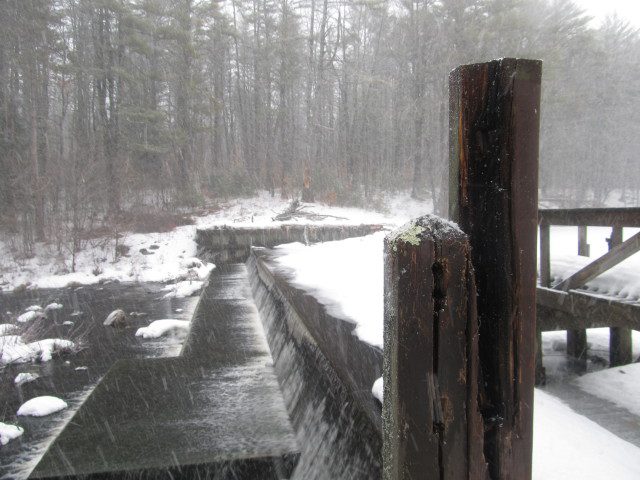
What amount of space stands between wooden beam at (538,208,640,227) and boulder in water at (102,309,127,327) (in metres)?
6.51

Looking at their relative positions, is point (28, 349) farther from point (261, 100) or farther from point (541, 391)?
Answer: point (261, 100)

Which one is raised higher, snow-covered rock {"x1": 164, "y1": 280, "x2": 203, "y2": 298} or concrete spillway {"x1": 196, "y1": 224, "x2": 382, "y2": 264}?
concrete spillway {"x1": 196, "y1": 224, "x2": 382, "y2": 264}

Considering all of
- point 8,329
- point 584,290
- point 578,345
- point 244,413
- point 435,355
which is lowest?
point 578,345

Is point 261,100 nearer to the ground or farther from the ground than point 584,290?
farther from the ground

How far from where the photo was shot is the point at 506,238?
1.31 meters

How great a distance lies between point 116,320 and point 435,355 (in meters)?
8.06

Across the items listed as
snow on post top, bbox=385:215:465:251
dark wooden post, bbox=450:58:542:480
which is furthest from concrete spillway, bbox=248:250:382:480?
snow on post top, bbox=385:215:465:251

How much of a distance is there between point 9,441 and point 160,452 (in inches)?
70.9

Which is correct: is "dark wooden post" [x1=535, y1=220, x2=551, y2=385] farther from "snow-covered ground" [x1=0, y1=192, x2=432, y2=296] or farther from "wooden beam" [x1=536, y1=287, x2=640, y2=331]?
"snow-covered ground" [x1=0, y1=192, x2=432, y2=296]

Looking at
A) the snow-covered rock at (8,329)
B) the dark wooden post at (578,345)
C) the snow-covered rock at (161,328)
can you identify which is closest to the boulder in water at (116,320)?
the snow-covered rock at (161,328)

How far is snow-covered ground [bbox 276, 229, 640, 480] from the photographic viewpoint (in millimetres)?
1948

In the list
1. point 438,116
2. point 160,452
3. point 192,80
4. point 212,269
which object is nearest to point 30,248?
point 212,269

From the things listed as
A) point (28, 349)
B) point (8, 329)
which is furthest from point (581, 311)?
point (8, 329)

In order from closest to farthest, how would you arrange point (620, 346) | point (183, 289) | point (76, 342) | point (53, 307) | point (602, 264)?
point (602, 264), point (620, 346), point (76, 342), point (53, 307), point (183, 289)
